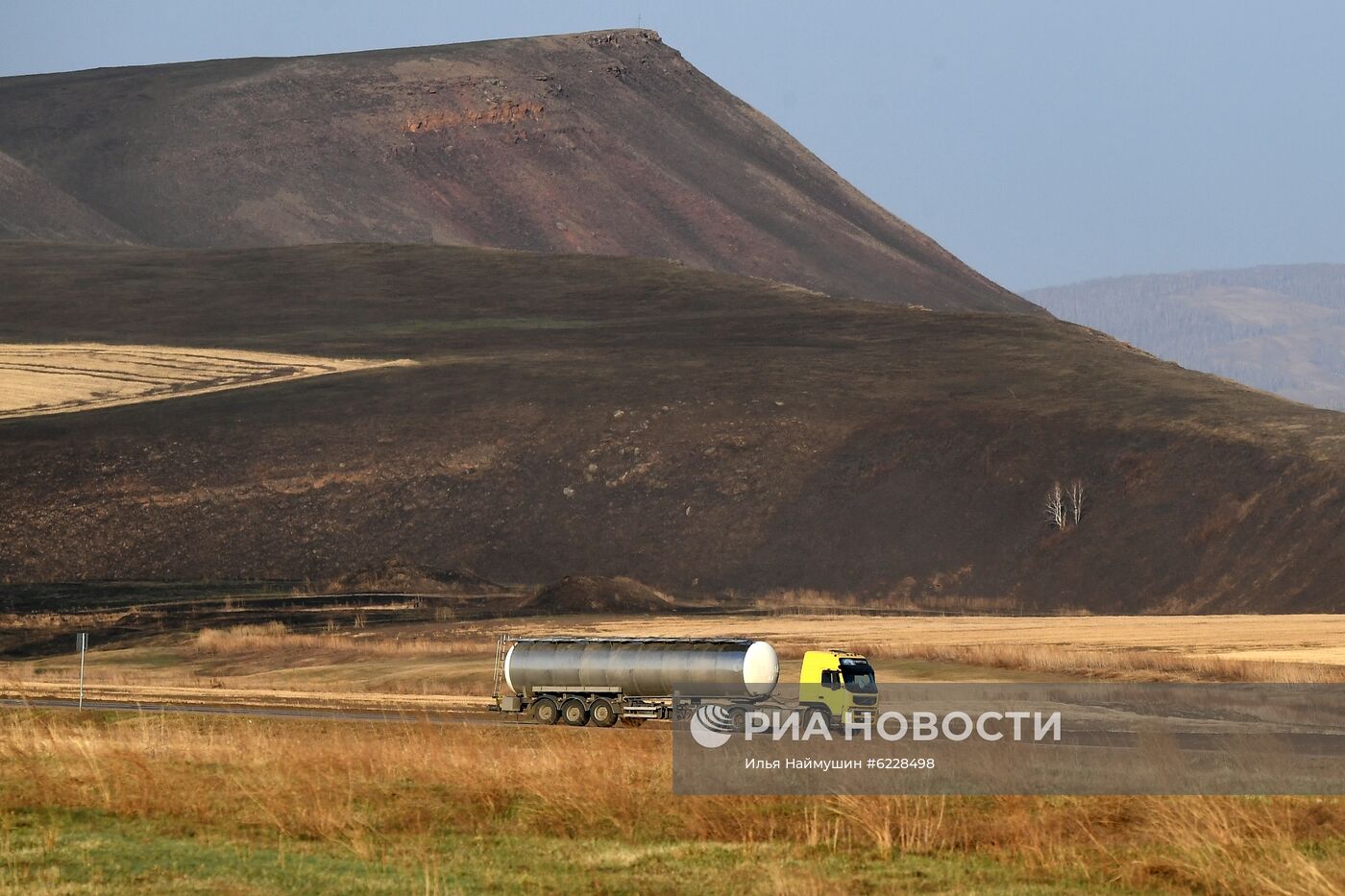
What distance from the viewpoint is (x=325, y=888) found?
16.1m

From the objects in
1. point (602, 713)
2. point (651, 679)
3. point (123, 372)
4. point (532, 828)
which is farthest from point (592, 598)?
point (123, 372)

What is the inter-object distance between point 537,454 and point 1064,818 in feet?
284

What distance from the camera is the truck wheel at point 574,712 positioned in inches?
1539

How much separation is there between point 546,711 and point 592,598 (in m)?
35.3

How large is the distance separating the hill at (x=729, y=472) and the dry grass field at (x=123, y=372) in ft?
10.8

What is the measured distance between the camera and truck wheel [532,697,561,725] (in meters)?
39.3

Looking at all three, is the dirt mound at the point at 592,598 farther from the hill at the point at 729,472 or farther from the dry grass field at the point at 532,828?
the dry grass field at the point at 532,828

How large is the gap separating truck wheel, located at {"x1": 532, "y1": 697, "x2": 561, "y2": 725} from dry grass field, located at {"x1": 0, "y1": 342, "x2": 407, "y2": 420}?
8047 cm

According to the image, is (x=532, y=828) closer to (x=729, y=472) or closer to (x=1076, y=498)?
(x=1076, y=498)

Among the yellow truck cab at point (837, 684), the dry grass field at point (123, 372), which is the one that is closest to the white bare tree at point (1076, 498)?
the dry grass field at point (123, 372)

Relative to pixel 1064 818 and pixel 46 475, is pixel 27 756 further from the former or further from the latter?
pixel 46 475

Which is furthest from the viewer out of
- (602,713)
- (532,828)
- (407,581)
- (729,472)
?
(729,472)

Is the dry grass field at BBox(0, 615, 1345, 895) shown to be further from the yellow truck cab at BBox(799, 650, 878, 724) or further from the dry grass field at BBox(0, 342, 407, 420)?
the dry grass field at BBox(0, 342, 407, 420)

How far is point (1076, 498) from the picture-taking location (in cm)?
9238
